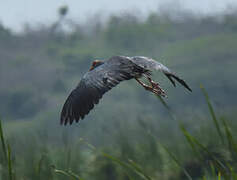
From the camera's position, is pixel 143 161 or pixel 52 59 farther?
pixel 52 59

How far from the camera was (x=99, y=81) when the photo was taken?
109 inches

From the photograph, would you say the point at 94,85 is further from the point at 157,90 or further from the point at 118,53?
the point at 118,53

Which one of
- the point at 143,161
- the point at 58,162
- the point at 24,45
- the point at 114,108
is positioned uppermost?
the point at 58,162

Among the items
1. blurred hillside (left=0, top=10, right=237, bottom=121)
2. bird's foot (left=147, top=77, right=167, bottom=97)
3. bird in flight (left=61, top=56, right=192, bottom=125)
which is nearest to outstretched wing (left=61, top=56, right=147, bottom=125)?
bird in flight (left=61, top=56, right=192, bottom=125)

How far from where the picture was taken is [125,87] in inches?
1045

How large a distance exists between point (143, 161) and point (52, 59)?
23595 millimetres

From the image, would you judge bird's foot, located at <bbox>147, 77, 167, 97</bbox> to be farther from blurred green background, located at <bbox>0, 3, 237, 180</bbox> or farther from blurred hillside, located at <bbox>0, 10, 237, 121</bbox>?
blurred hillside, located at <bbox>0, 10, 237, 121</bbox>

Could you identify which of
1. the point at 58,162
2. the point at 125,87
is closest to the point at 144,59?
the point at 58,162

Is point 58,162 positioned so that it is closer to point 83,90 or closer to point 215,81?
point 83,90

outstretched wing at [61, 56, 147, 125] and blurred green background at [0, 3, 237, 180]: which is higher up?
outstretched wing at [61, 56, 147, 125]

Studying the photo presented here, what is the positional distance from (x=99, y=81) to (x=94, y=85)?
0.16 feet

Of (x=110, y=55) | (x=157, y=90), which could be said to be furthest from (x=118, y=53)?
(x=157, y=90)

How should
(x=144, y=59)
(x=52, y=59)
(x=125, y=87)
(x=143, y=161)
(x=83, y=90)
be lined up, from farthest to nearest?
1. (x=52, y=59)
2. (x=125, y=87)
3. (x=143, y=161)
4. (x=144, y=59)
5. (x=83, y=90)

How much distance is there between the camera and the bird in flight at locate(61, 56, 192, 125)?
8.93 ft
